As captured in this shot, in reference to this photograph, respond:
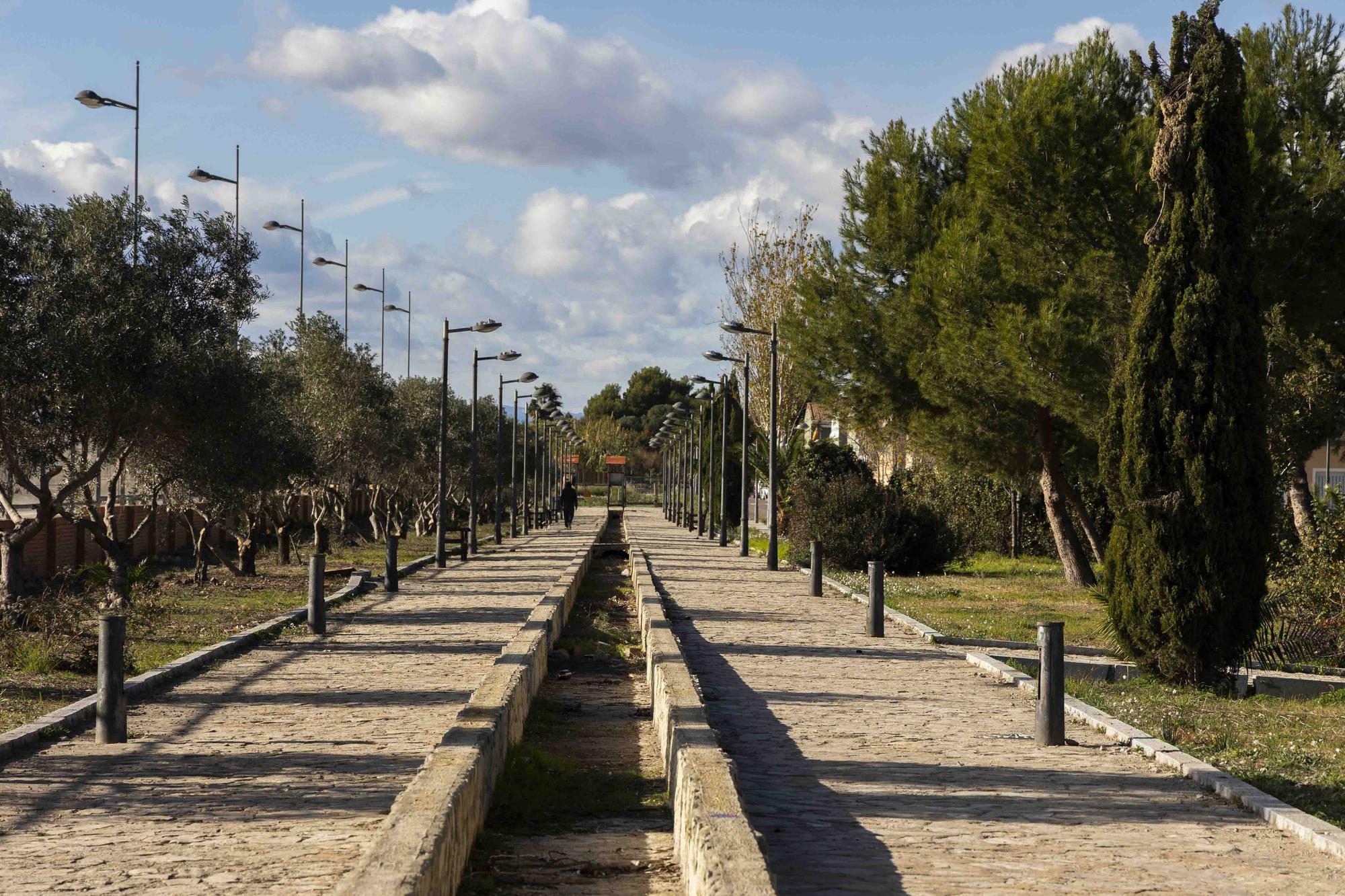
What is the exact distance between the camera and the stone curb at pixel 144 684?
941 centimetres

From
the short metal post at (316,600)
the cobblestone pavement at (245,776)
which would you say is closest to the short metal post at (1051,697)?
the cobblestone pavement at (245,776)

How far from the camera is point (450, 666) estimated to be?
1390 centimetres

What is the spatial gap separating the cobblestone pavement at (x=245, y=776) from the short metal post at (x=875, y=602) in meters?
4.59

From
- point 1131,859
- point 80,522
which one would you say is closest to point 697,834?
point 1131,859

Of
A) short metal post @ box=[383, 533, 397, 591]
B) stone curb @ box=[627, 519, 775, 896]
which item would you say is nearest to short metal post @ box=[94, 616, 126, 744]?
stone curb @ box=[627, 519, 775, 896]

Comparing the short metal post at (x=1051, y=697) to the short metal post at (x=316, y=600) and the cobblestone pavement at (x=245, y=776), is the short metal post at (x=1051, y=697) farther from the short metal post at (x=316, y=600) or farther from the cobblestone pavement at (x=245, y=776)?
the short metal post at (x=316, y=600)

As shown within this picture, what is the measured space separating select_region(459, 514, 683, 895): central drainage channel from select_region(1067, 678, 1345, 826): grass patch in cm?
372

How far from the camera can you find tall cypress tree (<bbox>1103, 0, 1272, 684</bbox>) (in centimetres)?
1284

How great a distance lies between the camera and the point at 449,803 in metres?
6.23

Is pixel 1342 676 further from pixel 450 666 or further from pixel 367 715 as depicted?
pixel 367 715

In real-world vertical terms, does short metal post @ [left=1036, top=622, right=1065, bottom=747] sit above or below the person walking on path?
below

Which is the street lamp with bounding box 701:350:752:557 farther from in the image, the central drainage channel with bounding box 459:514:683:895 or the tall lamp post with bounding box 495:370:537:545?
the central drainage channel with bounding box 459:514:683:895

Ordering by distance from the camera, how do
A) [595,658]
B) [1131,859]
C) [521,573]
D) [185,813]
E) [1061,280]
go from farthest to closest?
[521,573] → [1061,280] → [595,658] → [185,813] → [1131,859]

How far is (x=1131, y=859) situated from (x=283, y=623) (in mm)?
13171
